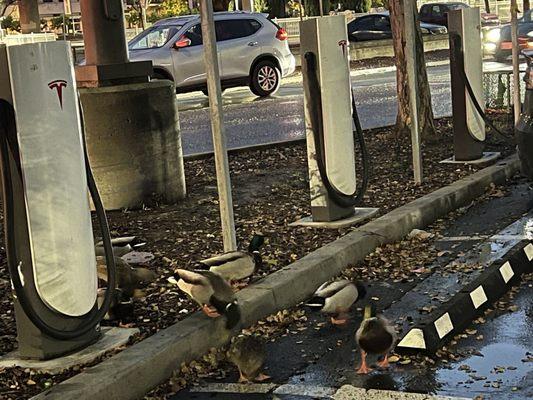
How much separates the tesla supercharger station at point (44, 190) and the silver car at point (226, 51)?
17.4 meters

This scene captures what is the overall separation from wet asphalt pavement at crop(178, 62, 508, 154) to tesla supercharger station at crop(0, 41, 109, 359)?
8.69m

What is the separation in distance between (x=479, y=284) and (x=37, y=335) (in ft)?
8.69

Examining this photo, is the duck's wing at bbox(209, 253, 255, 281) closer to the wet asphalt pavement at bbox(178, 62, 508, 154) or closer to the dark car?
the wet asphalt pavement at bbox(178, 62, 508, 154)

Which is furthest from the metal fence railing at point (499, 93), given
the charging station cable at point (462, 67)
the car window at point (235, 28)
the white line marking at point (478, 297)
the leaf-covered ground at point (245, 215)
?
the white line marking at point (478, 297)

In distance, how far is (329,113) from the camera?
316 inches

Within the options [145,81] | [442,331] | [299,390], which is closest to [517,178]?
[145,81]

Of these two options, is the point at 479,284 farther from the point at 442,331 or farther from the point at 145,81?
the point at 145,81

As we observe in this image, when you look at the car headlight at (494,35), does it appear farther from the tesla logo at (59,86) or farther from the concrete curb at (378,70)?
the tesla logo at (59,86)

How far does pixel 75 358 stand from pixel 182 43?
18.2 metres

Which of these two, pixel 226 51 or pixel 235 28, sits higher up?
pixel 235 28

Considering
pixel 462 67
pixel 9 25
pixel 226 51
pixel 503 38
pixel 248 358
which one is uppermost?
pixel 9 25

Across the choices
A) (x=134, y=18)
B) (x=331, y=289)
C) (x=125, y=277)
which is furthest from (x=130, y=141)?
(x=134, y=18)

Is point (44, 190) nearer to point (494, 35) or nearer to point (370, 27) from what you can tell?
point (494, 35)

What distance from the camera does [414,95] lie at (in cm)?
976
